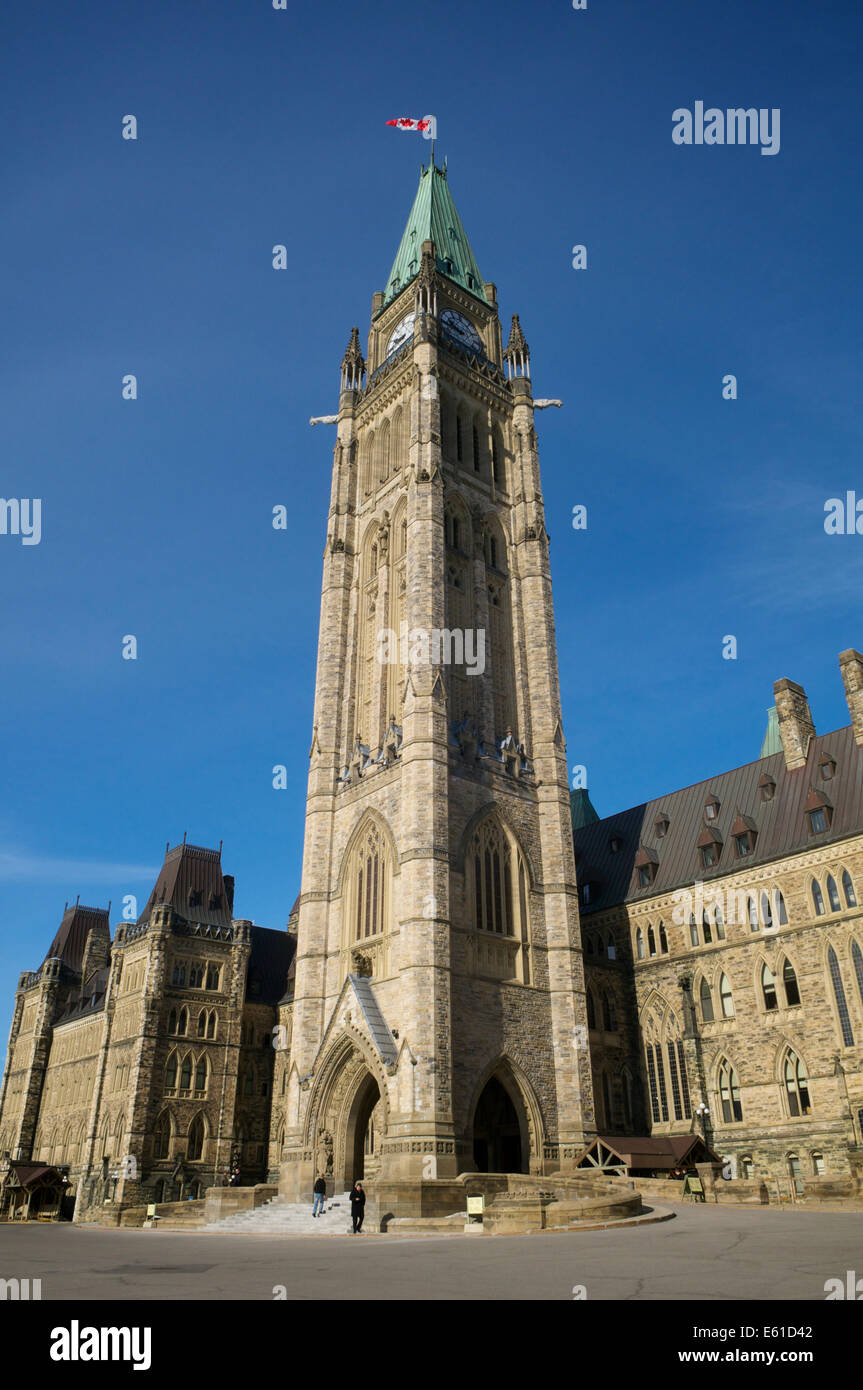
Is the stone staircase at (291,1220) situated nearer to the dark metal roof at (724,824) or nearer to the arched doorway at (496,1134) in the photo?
Result: the arched doorway at (496,1134)

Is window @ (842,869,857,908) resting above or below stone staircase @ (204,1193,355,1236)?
above

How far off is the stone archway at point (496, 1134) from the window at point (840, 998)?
515 inches

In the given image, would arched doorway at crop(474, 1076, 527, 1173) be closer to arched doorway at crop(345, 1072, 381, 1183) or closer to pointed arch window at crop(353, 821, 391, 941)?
arched doorway at crop(345, 1072, 381, 1183)

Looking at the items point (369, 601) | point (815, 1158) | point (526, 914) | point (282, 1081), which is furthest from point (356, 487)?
point (815, 1158)

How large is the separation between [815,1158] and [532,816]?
1690 centimetres

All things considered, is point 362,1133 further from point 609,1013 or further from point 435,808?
point 609,1013

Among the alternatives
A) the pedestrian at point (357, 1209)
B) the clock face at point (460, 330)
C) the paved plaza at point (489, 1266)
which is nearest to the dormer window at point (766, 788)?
the paved plaza at point (489, 1266)

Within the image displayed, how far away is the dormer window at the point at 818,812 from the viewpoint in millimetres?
39906

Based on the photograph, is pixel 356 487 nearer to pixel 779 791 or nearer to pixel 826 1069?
pixel 779 791

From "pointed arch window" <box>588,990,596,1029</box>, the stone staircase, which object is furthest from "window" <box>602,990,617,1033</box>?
the stone staircase

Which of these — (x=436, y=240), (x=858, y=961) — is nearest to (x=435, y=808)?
(x=858, y=961)

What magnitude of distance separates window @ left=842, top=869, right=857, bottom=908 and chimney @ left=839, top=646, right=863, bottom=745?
629cm

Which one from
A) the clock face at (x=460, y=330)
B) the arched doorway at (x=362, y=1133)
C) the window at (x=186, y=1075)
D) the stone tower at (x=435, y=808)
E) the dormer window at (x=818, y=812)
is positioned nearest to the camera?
the stone tower at (x=435, y=808)

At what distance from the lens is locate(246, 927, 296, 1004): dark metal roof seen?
5944 centimetres
